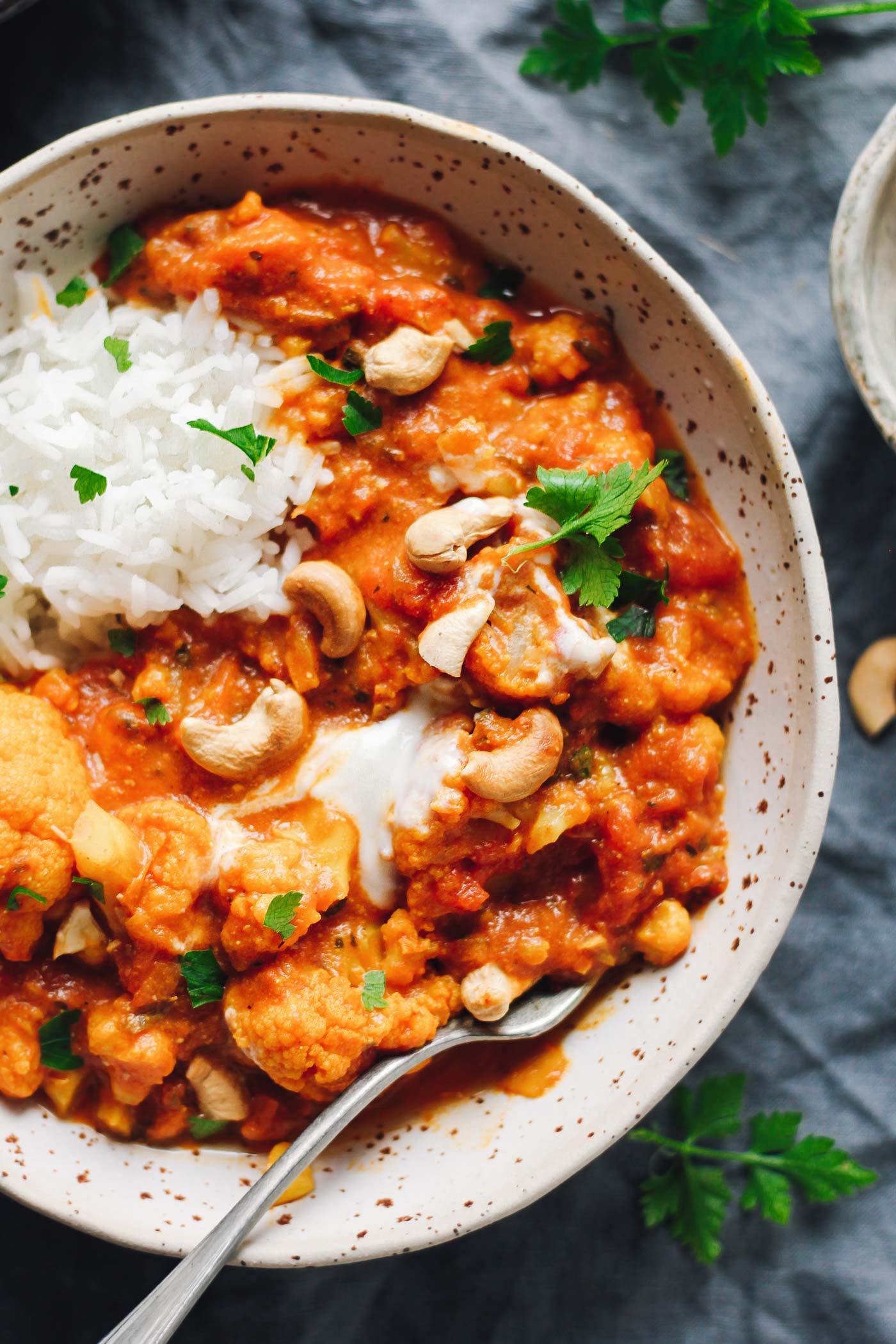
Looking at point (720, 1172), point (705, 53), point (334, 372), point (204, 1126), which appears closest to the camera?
point (334, 372)

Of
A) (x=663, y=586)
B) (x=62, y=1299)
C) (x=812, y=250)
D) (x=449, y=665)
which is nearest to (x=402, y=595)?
(x=449, y=665)

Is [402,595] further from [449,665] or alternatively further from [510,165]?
[510,165]

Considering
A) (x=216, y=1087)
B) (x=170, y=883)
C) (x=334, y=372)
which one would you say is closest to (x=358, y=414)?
(x=334, y=372)

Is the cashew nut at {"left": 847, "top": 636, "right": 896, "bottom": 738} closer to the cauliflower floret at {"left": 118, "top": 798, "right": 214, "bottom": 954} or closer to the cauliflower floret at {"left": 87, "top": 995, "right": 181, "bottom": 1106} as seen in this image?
the cauliflower floret at {"left": 118, "top": 798, "right": 214, "bottom": 954}

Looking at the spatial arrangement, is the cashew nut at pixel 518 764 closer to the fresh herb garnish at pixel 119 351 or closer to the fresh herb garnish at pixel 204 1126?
the fresh herb garnish at pixel 204 1126

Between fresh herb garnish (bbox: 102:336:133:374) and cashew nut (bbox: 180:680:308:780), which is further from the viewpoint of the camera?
fresh herb garnish (bbox: 102:336:133:374)

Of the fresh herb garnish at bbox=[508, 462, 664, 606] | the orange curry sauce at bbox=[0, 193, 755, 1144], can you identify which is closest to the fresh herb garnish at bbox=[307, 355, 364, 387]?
the orange curry sauce at bbox=[0, 193, 755, 1144]

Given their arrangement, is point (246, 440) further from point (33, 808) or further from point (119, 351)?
point (33, 808)

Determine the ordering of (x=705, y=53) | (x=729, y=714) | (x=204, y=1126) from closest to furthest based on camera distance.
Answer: (x=204, y=1126) < (x=729, y=714) < (x=705, y=53)
